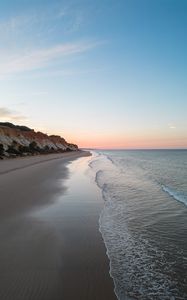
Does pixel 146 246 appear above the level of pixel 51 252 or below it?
below

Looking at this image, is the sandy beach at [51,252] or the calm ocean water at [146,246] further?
the calm ocean water at [146,246]

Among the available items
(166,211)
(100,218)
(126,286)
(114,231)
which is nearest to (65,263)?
(126,286)

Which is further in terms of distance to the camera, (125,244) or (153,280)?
(125,244)

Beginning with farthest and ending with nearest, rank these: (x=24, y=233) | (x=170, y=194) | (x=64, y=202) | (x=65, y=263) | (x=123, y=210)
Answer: (x=170, y=194) < (x=64, y=202) < (x=123, y=210) < (x=24, y=233) < (x=65, y=263)

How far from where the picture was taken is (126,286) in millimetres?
5043

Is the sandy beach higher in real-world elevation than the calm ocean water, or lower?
higher

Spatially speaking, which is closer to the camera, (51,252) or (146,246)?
(51,252)

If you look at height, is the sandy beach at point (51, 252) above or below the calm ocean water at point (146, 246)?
above

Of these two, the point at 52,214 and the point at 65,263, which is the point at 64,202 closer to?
the point at 52,214

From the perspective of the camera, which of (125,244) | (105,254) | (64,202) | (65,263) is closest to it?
(65,263)

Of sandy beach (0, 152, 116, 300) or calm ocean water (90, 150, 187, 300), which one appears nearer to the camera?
sandy beach (0, 152, 116, 300)

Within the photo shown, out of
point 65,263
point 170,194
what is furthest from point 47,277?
point 170,194

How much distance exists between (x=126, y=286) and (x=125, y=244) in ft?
7.36

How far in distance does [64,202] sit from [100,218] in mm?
2886
